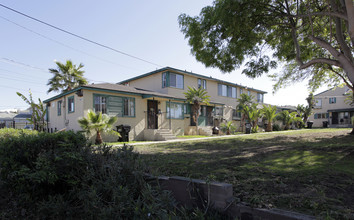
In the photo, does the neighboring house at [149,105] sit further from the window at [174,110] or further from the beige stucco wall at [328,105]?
the beige stucco wall at [328,105]

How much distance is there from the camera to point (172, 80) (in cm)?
2045

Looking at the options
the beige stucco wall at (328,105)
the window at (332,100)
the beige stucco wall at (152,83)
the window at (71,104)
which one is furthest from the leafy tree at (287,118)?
the window at (71,104)

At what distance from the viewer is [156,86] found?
20984mm

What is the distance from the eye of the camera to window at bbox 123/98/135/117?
1570cm

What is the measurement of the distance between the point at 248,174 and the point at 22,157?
4.02m

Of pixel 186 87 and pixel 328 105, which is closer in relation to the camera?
pixel 186 87

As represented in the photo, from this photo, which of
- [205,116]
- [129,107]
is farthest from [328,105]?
[129,107]

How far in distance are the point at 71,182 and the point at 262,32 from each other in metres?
9.32

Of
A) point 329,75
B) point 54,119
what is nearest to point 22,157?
point 54,119

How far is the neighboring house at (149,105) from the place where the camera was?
14.6 metres

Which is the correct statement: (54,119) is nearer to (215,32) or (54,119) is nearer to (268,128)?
(215,32)

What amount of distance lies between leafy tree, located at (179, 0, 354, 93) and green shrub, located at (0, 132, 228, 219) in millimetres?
5922

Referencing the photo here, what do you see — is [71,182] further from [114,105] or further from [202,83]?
[202,83]

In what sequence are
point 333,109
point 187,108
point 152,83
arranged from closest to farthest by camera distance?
point 187,108 → point 152,83 → point 333,109
